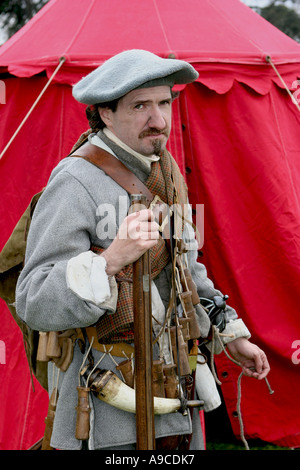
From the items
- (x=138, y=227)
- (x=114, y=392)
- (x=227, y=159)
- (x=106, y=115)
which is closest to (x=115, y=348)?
(x=114, y=392)

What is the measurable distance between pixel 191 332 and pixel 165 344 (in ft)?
0.41

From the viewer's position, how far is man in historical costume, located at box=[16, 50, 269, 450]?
1.56 m

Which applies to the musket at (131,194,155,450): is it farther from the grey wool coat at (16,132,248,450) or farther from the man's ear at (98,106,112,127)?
the man's ear at (98,106,112,127)

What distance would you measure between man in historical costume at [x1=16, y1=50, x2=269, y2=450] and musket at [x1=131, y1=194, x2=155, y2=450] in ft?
0.17

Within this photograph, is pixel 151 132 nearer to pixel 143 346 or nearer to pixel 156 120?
pixel 156 120

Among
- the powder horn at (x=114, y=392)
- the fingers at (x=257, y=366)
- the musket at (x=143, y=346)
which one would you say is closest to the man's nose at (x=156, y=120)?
the musket at (x=143, y=346)

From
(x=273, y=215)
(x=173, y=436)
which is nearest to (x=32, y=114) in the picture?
(x=273, y=215)

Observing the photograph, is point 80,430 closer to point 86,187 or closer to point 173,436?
point 173,436

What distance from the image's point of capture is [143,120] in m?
1.79

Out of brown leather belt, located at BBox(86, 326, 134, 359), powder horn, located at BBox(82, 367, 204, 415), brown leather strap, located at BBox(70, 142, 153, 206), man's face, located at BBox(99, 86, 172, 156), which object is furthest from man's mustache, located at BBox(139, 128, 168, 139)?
powder horn, located at BBox(82, 367, 204, 415)

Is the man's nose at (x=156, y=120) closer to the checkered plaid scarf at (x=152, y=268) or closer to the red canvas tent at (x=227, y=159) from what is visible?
A: the checkered plaid scarf at (x=152, y=268)

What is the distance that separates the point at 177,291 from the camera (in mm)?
1905

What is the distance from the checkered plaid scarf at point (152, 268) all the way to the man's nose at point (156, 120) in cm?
15

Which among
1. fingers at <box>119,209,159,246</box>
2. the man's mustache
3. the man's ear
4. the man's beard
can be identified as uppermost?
the man's ear
